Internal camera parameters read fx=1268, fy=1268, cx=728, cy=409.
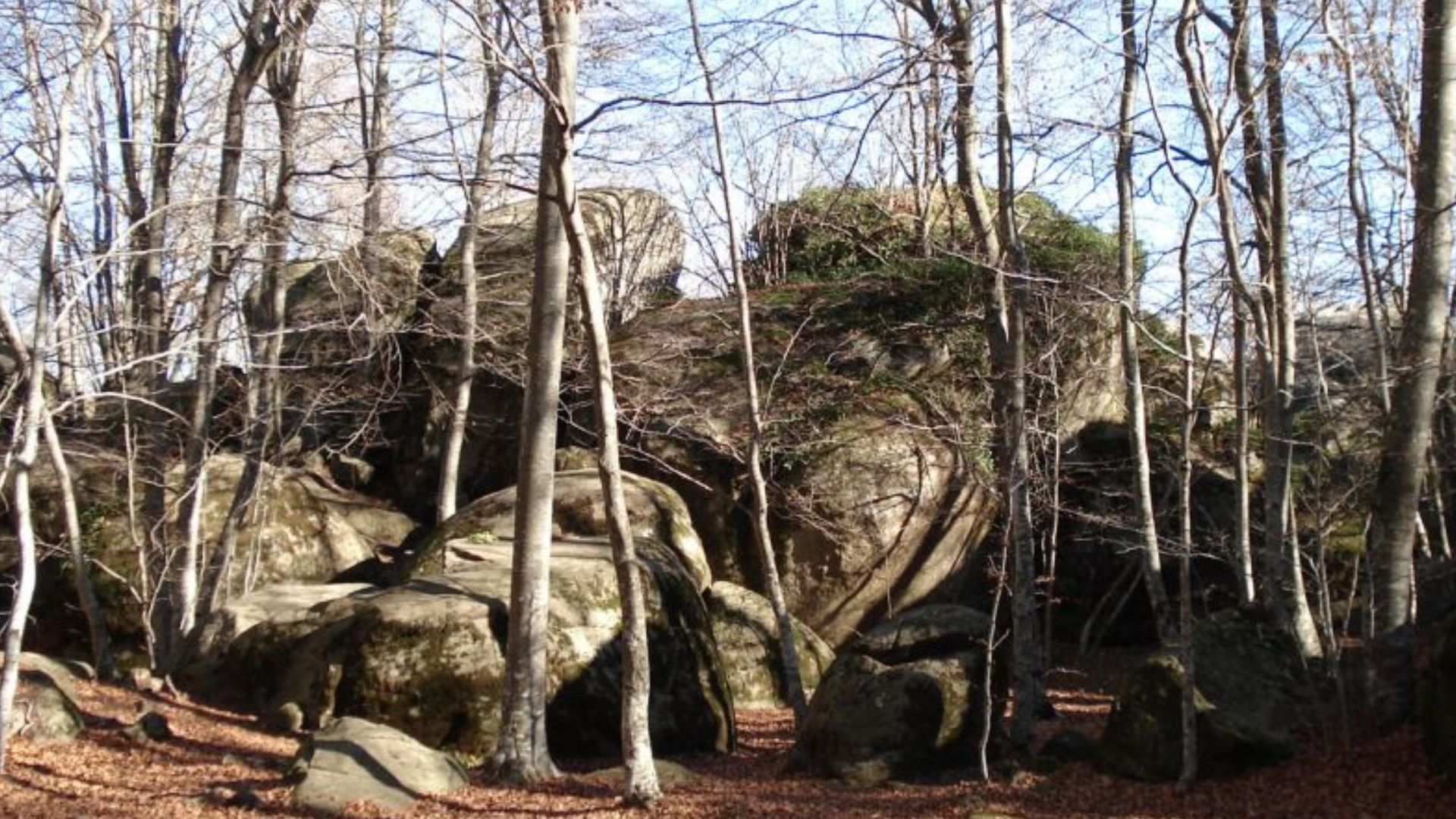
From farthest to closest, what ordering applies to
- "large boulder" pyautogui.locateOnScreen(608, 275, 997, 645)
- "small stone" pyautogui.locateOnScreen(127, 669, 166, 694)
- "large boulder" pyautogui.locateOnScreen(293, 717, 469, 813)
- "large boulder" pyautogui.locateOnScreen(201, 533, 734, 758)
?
"large boulder" pyautogui.locateOnScreen(608, 275, 997, 645) < "small stone" pyautogui.locateOnScreen(127, 669, 166, 694) < "large boulder" pyautogui.locateOnScreen(201, 533, 734, 758) < "large boulder" pyautogui.locateOnScreen(293, 717, 469, 813)

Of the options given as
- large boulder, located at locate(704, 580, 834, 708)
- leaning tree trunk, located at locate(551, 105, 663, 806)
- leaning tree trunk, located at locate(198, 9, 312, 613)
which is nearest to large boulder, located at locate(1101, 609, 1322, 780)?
leaning tree trunk, located at locate(551, 105, 663, 806)

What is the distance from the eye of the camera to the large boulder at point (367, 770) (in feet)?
Result: 28.5

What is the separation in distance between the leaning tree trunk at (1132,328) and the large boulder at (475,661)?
13.9 ft

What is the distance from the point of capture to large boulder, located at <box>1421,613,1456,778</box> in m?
8.50

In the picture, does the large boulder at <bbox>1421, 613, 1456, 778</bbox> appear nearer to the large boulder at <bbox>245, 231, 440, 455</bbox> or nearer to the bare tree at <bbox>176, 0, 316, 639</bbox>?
the large boulder at <bbox>245, 231, 440, 455</bbox>

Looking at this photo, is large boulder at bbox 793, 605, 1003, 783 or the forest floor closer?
the forest floor

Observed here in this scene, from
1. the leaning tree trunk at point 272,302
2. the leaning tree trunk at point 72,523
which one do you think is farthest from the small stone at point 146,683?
the leaning tree trunk at point 272,302

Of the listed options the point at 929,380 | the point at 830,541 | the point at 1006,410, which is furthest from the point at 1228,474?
the point at 1006,410

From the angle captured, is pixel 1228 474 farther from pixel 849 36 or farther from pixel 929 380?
pixel 849 36

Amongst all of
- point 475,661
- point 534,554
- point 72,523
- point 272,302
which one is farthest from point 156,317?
point 534,554

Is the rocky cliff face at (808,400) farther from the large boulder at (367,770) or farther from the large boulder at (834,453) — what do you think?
the large boulder at (367,770)

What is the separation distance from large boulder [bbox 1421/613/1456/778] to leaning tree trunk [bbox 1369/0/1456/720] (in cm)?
80

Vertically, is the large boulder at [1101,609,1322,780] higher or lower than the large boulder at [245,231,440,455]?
lower

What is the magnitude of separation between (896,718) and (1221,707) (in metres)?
2.48
